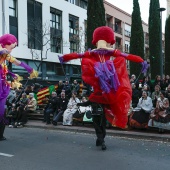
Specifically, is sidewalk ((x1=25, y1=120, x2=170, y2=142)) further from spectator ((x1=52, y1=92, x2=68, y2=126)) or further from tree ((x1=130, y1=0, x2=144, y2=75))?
tree ((x1=130, y1=0, x2=144, y2=75))

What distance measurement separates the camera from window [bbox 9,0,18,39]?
2242cm

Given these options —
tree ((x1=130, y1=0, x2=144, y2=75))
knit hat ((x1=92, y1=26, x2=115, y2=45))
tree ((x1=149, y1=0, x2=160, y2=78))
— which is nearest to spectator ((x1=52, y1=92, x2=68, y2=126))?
knit hat ((x1=92, y1=26, x2=115, y2=45))

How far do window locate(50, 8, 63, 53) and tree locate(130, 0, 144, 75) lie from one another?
7442mm

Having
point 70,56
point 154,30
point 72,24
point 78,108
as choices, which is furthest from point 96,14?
point 70,56

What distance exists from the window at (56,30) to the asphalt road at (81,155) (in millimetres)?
19542

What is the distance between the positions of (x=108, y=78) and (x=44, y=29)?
20055 mm

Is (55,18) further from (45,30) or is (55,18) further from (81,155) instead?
(81,155)

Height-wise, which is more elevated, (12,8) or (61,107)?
(12,8)

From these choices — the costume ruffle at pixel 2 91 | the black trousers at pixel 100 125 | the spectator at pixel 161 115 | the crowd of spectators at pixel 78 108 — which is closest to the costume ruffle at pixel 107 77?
the black trousers at pixel 100 125

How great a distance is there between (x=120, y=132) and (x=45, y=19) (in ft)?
62.2

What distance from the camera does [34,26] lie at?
24.3 m

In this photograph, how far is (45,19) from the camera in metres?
25.6

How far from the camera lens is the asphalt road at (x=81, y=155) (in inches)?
199

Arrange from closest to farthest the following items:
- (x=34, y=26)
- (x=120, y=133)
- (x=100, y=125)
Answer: (x=100, y=125), (x=120, y=133), (x=34, y=26)
